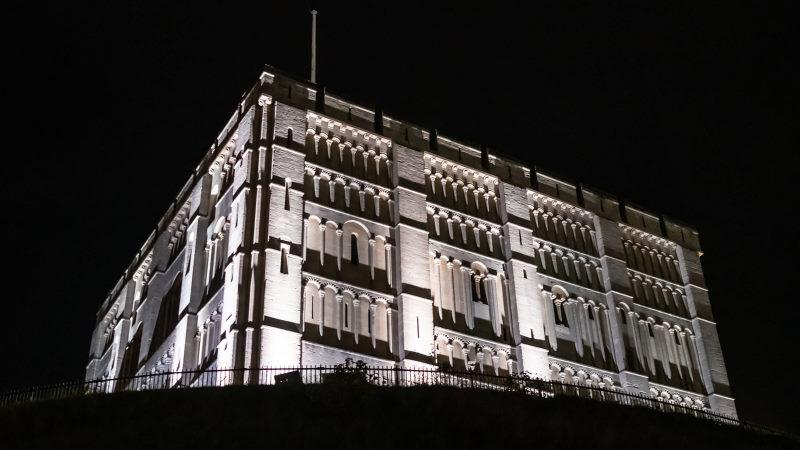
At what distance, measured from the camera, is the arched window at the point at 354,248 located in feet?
171

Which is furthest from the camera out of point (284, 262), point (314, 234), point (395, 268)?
point (395, 268)

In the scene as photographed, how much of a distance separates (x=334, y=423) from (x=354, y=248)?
19552mm

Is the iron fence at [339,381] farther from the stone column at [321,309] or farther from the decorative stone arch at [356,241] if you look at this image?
the decorative stone arch at [356,241]

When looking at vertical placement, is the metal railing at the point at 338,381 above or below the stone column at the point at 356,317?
below

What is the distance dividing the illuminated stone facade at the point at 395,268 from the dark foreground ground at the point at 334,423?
985 cm

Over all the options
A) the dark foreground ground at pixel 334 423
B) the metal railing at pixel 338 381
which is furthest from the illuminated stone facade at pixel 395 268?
the dark foreground ground at pixel 334 423

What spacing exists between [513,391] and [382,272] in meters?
12.6

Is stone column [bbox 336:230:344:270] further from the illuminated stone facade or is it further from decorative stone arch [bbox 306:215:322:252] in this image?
decorative stone arch [bbox 306:215:322:252]

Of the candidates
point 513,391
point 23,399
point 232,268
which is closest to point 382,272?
point 232,268

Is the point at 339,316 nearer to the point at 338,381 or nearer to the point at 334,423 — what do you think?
the point at 338,381

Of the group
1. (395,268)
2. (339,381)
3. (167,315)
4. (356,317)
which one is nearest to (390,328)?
(356,317)

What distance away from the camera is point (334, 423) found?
33781mm

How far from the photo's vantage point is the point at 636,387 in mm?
57906

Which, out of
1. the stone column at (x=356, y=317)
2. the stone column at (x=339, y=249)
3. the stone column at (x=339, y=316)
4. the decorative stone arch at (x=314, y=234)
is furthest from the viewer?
the stone column at (x=339, y=249)
